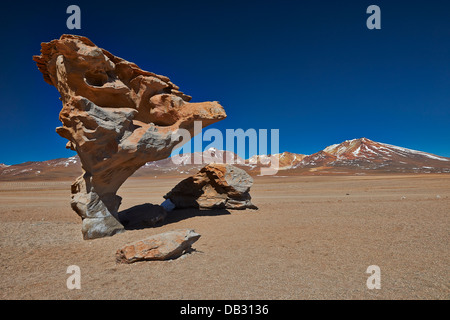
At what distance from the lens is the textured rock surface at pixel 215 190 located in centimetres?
1520

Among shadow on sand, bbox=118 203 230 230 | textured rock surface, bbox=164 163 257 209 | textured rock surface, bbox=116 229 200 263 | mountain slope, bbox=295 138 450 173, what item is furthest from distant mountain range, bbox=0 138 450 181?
textured rock surface, bbox=116 229 200 263

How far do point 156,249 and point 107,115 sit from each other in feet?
19.4

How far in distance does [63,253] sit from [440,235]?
42.6 ft

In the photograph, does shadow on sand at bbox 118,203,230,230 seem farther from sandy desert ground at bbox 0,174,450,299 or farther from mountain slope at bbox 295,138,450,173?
mountain slope at bbox 295,138,450,173

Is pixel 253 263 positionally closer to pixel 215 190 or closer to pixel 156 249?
pixel 156 249

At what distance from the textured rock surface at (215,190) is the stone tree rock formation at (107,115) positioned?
398 centimetres

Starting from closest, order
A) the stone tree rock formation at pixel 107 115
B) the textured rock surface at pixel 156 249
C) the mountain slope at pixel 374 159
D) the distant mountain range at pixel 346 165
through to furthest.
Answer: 1. the textured rock surface at pixel 156 249
2. the stone tree rock formation at pixel 107 115
3. the distant mountain range at pixel 346 165
4. the mountain slope at pixel 374 159

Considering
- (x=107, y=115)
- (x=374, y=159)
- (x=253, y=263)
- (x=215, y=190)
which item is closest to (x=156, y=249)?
(x=253, y=263)

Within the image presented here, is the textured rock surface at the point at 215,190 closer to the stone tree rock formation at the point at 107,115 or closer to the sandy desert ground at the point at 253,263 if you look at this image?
the sandy desert ground at the point at 253,263

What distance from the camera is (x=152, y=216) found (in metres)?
12.2

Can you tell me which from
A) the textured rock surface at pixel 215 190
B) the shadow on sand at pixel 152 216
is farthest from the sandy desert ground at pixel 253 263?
the textured rock surface at pixel 215 190

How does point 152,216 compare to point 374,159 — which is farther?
point 374,159

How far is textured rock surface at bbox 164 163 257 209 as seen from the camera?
49.9 ft

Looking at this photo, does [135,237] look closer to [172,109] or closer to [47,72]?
[172,109]
